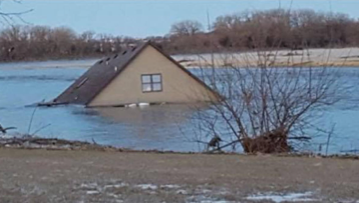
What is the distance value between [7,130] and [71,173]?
482 inches

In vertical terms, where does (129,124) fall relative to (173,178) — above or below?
below

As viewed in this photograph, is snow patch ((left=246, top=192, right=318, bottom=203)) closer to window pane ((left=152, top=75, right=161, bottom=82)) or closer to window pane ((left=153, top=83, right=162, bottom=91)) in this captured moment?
window pane ((left=153, top=83, right=162, bottom=91))

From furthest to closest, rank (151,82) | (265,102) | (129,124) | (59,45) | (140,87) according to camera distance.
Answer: (59,45)
(151,82)
(140,87)
(129,124)
(265,102)

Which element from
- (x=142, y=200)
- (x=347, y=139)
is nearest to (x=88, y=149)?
(x=142, y=200)

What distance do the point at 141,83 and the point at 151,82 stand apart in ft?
2.10

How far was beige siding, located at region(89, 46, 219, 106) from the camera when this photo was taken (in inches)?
1607

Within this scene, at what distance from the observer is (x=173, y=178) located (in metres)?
8.60

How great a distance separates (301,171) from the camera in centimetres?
961

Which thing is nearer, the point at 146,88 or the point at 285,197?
the point at 285,197

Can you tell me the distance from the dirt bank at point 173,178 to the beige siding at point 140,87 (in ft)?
94.6

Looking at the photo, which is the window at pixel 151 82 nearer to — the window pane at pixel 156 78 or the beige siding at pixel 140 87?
the window pane at pixel 156 78

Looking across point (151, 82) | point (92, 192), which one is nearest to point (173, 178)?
point (92, 192)

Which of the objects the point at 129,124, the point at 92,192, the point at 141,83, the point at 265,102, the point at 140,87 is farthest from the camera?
the point at 141,83

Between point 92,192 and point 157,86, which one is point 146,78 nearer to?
point 157,86
